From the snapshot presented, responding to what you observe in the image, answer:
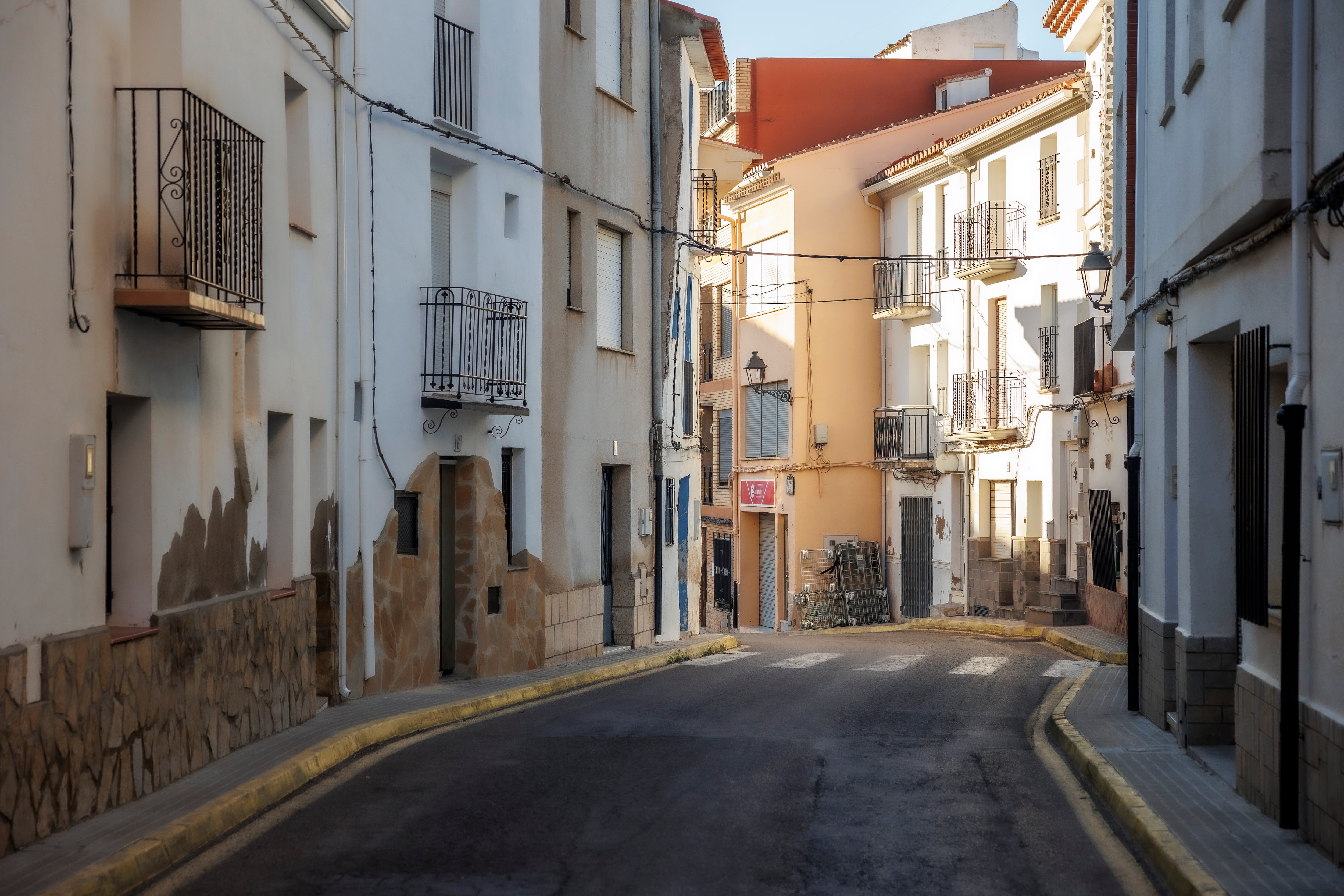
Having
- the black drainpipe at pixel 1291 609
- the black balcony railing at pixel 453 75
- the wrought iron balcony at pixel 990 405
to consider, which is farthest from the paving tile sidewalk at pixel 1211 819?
the wrought iron balcony at pixel 990 405

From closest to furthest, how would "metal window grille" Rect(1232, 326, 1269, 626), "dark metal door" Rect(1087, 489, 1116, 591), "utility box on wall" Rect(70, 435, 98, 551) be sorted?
"utility box on wall" Rect(70, 435, 98, 551), "metal window grille" Rect(1232, 326, 1269, 626), "dark metal door" Rect(1087, 489, 1116, 591)

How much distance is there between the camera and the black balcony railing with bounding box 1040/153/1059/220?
27.7m

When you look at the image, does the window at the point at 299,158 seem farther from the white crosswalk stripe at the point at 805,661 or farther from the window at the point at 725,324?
Answer: the window at the point at 725,324

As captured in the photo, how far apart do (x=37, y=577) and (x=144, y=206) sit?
8.32 ft

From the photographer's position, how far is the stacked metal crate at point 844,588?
3494cm

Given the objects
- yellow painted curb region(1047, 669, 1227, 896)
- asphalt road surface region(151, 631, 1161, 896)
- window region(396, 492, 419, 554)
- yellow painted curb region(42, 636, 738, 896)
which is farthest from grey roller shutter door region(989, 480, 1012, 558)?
yellow painted curb region(1047, 669, 1227, 896)

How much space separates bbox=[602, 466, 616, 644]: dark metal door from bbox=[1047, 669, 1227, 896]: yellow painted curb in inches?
378

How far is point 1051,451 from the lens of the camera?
2739 cm

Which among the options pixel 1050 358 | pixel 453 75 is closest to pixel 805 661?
pixel 453 75

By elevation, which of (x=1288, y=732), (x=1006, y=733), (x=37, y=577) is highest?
(x=37, y=577)

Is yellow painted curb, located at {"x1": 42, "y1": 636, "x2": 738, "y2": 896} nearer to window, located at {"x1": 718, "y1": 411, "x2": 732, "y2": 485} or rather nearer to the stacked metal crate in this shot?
the stacked metal crate

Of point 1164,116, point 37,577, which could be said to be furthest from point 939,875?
point 1164,116

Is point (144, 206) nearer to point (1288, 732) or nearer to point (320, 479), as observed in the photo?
point (320, 479)

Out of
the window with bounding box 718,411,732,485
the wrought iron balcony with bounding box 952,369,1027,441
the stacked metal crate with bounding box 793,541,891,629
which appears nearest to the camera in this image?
the wrought iron balcony with bounding box 952,369,1027,441
